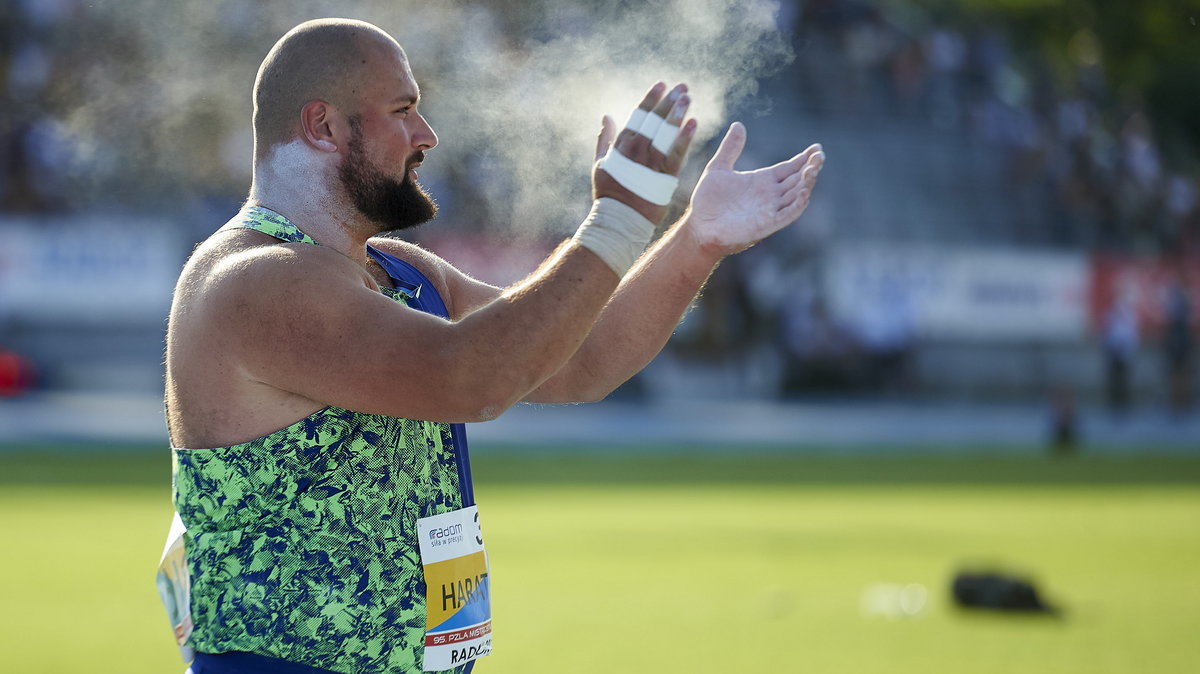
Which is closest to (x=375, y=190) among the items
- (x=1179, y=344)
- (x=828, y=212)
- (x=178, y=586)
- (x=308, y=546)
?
(x=308, y=546)

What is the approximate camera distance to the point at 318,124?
314 cm

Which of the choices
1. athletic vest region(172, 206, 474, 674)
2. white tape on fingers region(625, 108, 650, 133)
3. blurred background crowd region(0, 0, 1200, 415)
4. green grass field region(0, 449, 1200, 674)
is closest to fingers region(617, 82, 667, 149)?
white tape on fingers region(625, 108, 650, 133)

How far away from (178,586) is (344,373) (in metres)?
0.63

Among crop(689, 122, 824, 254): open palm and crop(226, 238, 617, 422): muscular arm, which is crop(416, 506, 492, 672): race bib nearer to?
crop(226, 238, 617, 422): muscular arm

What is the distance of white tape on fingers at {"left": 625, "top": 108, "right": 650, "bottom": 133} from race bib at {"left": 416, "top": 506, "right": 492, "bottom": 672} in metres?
0.88

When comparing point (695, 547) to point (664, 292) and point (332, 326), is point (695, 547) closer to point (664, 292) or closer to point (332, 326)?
point (664, 292)

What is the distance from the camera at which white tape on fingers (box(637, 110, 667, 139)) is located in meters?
3.11

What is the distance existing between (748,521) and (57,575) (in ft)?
18.2

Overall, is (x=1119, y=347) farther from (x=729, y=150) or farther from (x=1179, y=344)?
(x=729, y=150)

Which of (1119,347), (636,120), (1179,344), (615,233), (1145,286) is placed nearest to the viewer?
(615,233)

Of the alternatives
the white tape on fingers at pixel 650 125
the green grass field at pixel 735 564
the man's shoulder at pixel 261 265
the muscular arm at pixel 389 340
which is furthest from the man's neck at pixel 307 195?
the green grass field at pixel 735 564

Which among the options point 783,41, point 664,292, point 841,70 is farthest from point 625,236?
point 841,70

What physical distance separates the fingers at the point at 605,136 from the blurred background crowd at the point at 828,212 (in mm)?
7433

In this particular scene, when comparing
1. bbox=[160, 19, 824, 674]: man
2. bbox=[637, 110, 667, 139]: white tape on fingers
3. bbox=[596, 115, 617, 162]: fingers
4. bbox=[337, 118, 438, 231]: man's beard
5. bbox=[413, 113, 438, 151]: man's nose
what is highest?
bbox=[596, 115, 617, 162]: fingers
